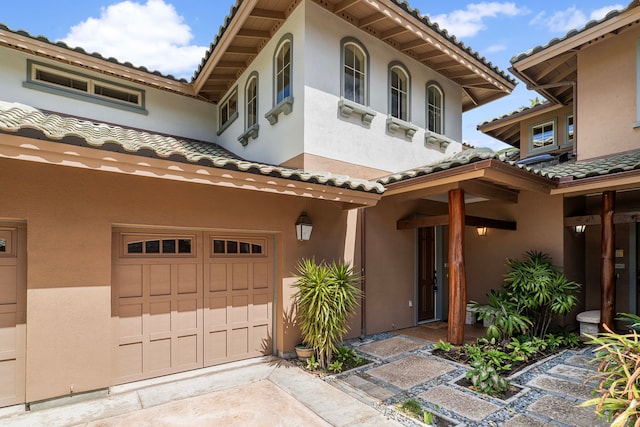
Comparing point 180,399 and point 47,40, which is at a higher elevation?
point 47,40

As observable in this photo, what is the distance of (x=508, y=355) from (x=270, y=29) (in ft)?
25.7

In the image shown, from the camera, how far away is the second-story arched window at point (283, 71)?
22.7ft

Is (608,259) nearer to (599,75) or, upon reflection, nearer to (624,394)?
(599,75)

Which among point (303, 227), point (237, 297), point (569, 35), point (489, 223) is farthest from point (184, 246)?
point (569, 35)

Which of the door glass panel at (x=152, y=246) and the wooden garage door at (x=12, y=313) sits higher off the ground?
the door glass panel at (x=152, y=246)

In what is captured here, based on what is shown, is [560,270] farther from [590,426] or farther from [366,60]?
[366,60]

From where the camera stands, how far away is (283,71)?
713cm

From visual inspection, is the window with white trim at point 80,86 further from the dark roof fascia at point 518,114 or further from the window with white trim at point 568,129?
the window with white trim at point 568,129

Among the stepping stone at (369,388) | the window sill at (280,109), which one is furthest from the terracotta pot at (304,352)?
the window sill at (280,109)

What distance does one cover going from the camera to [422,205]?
27.3ft

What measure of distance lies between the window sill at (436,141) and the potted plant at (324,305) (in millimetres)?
4497

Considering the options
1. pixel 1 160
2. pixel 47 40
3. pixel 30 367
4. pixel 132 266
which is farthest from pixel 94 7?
pixel 30 367

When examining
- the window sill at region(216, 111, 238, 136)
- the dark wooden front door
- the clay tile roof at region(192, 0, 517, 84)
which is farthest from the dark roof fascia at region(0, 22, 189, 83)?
the dark wooden front door

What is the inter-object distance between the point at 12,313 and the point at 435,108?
9.10 m
